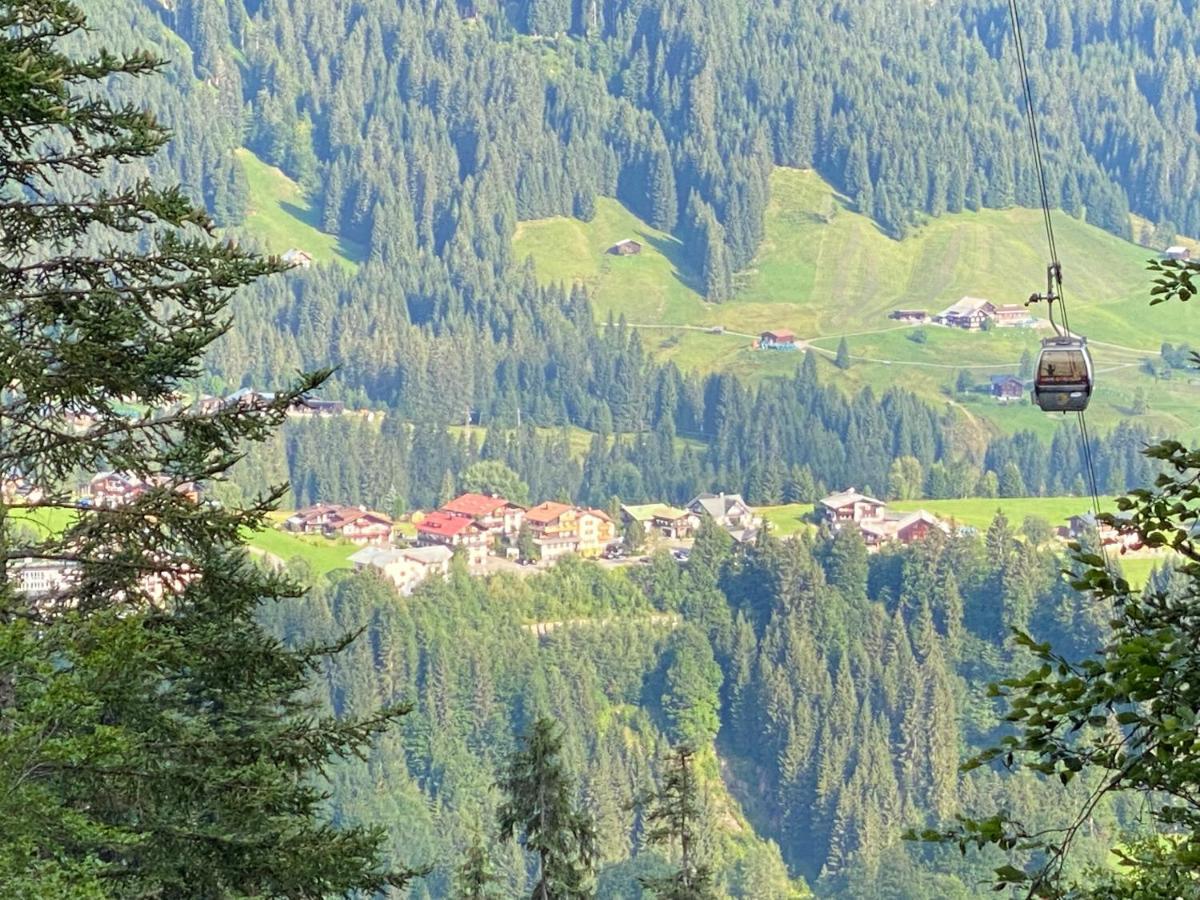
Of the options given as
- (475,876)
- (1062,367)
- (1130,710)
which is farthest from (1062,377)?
(1130,710)

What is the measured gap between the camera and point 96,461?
13.1m

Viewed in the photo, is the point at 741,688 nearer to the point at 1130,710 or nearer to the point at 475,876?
the point at 475,876

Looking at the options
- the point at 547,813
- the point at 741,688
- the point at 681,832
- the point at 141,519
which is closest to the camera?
the point at 141,519

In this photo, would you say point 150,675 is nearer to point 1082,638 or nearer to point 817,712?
point 817,712

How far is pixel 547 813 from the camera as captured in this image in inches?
1049

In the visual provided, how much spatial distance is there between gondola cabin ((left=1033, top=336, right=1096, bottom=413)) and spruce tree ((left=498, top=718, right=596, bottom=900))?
734cm

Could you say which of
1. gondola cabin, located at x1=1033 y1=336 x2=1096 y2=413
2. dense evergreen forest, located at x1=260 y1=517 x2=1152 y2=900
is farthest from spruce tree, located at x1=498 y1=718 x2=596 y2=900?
dense evergreen forest, located at x1=260 y1=517 x2=1152 y2=900

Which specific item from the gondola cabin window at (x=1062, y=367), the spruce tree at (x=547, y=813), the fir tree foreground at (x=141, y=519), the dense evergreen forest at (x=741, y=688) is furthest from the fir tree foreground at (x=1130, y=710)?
the dense evergreen forest at (x=741, y=688)

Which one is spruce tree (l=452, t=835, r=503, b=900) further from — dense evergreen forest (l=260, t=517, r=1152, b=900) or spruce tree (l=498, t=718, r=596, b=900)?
dense evergreen forest (l=260, t=517, r=1152, b=900)

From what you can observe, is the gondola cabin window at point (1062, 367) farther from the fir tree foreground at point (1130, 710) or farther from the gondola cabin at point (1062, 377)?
the fir tree foreground at point (1130, 710)

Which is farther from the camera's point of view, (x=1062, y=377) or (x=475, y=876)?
(x=475, y=876)

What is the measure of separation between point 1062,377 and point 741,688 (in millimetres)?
147238

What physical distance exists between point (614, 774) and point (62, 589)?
446ft

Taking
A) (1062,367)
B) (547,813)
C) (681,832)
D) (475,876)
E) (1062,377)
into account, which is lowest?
(681,832)
